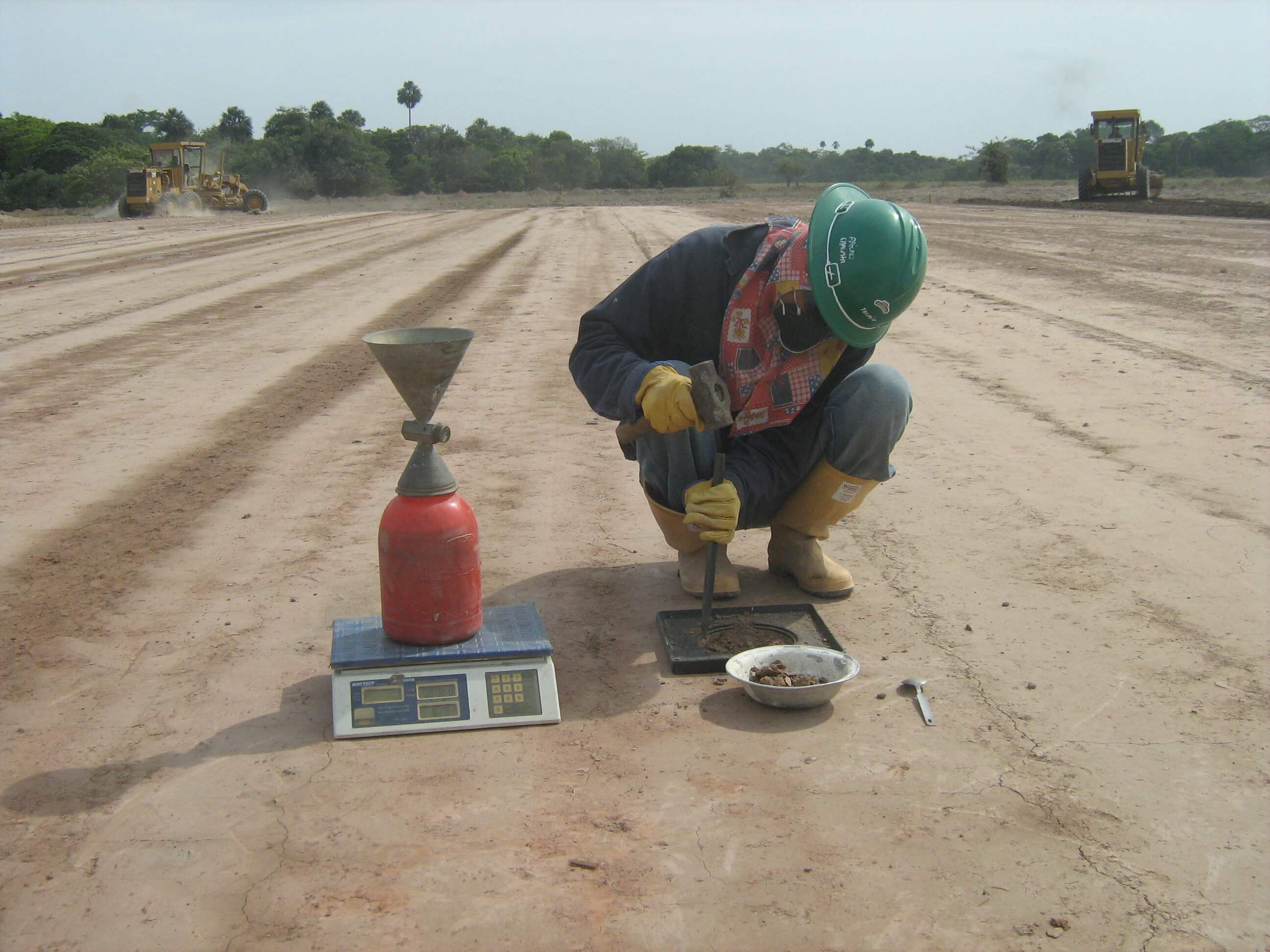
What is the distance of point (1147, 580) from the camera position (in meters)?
3.63

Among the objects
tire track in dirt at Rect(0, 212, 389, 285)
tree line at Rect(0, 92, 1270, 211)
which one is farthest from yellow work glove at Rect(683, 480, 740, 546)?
tree line at Rect(0, 92, 1270, 211)

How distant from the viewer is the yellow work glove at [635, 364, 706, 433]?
3.05m

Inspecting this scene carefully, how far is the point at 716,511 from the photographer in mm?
3170

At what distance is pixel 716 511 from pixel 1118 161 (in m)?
29.4

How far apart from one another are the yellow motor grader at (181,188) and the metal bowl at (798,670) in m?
33.0

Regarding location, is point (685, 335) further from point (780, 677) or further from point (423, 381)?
point (780, 677)

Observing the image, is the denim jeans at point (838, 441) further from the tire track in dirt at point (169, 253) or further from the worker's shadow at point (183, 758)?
the tire track in dirt at point (169, 253)

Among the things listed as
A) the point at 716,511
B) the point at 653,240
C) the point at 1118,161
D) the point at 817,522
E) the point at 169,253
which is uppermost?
the point at 1118,161

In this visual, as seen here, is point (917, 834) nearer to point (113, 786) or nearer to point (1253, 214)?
point (113, 786)

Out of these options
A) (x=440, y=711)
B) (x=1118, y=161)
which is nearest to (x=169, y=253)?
(x=440, y=711)

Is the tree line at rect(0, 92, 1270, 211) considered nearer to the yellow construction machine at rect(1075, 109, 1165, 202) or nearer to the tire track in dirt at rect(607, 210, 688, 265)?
the yellow construction machine at rect(1075, 109, 1165, 202)

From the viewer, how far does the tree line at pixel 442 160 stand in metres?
47.3

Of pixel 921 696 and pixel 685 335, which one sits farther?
pixel 685 335

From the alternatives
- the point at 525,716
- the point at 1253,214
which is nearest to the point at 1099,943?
the point at 525,716
